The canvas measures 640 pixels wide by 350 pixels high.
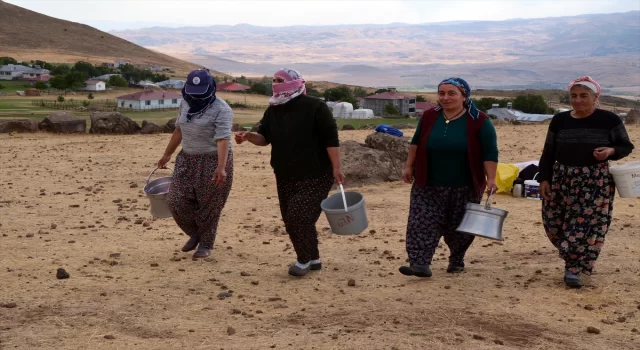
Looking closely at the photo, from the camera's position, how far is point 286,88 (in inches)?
256

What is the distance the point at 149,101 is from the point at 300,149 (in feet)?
153

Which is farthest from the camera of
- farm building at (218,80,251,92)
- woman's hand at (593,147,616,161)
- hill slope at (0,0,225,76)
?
hill slope at (0,0,225,76)

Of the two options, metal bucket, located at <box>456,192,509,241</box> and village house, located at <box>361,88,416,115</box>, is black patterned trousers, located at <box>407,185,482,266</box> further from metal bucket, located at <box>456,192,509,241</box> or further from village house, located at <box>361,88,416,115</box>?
village house, located at <box>361,88,416,115</box>

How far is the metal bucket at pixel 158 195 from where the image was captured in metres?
7.57

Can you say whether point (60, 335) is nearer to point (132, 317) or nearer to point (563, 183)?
point (132, 317)

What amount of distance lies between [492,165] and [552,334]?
5.15ft

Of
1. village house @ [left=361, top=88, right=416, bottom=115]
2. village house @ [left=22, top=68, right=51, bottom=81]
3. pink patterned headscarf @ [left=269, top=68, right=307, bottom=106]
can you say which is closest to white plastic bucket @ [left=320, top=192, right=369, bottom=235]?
pink patterned headscarf @ [left=269, top=68, right=307, bottom=106]

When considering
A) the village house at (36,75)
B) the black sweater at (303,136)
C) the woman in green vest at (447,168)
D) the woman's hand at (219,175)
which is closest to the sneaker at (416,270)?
the woman in green vest at (447,168)

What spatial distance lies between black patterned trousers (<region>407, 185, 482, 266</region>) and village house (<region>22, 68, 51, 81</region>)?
76420 millimetres

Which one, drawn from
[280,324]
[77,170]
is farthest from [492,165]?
[77,170]

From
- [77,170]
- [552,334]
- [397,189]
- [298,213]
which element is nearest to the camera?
[552,334]

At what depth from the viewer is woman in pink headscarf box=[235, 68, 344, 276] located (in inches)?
257

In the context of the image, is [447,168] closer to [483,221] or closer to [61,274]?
[483,221]

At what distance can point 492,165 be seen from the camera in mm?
6250
